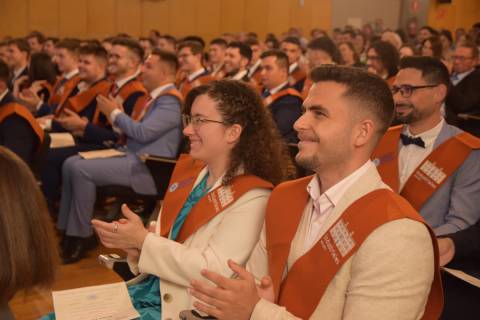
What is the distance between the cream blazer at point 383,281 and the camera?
162 centimetres

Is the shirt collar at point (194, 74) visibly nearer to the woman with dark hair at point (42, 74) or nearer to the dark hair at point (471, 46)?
the woman with dark hair at point (42, 74)

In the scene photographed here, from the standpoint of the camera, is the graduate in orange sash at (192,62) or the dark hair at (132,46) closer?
the dark hair at (132,46)

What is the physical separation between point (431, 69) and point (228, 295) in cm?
203

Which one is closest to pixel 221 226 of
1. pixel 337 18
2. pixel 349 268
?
pixel 349 268

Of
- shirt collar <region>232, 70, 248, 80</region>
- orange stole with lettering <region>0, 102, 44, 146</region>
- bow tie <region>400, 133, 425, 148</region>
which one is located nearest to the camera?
bow tie <region>400, 133, 425, 148</region>

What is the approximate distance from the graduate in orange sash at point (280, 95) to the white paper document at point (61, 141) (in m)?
1.80

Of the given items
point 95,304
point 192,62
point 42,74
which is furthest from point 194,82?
point 95,304

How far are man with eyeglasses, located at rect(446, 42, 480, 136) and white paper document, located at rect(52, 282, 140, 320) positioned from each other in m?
4.31

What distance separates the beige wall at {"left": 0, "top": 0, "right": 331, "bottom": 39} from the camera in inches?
534

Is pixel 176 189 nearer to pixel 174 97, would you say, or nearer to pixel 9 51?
pixel 174 97

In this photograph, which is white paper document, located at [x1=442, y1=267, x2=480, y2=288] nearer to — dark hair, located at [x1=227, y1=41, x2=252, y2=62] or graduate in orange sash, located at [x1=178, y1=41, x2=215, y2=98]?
graduate in orange sash, located at [x1=178, y1=41, x2=215, y2=98]

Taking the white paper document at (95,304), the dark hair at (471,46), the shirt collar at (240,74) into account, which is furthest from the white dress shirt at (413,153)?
the shirt collar at (240,74)

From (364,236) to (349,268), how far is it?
0.11 metres

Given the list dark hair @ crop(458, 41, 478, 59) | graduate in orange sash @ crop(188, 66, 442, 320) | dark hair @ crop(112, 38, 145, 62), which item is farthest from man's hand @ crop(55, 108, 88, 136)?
dark hair @ crop(458, 41, 478, 59)
